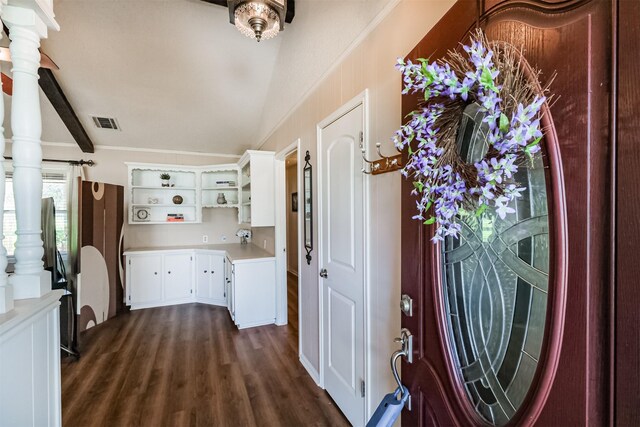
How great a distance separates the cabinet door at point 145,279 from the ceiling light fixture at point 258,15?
3.56m

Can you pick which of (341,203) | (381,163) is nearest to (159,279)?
(341,203)

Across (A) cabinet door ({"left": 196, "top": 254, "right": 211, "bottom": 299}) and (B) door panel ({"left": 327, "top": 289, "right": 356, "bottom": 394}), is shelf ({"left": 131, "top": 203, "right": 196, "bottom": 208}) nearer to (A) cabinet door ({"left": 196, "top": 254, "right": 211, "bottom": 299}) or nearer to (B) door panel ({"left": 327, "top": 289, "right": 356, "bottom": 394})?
(A) cabinet door ({"left": 196, "top": 254, "right": 211, "bottom": 299})

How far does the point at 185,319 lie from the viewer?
12.4 feet

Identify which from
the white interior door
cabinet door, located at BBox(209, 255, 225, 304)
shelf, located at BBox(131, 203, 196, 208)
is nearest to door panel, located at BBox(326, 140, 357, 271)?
the white interior door

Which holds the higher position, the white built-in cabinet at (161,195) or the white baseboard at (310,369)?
the white built-in cabinet at (161,195)

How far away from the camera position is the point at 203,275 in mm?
4410

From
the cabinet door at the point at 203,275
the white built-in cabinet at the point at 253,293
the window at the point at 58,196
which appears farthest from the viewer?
the cabinet door at the point at 203,275

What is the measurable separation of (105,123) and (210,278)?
273 centimetres

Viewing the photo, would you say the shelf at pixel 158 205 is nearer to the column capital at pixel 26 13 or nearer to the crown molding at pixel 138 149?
the crown molding at pixel 138 149

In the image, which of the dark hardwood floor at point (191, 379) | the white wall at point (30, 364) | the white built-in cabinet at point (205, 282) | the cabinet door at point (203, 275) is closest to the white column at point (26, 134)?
the white wall at point (30, 364)

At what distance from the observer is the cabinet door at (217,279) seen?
14.0ft

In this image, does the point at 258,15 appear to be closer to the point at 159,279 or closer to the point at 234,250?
the point at 234,250

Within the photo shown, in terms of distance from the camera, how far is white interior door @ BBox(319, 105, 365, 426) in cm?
176

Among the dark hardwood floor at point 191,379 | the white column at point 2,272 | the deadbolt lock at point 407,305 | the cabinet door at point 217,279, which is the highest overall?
the white column at point 2,272
